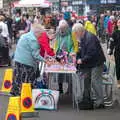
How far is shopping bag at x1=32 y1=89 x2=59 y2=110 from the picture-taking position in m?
10.8

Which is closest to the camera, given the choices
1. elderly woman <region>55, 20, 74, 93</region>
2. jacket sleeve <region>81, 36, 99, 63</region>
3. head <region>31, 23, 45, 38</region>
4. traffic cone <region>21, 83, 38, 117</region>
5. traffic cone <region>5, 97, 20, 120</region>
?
traffic cone <region>5, 97, 20, 120</region>

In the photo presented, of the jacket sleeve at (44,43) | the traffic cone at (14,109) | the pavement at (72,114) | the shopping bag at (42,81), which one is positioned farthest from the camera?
the shopping bag at (42,81)

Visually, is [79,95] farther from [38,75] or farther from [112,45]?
[112,45]

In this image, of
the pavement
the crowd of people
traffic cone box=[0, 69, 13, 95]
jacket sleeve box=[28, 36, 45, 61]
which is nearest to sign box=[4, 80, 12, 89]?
traffic cone box=[0, 69, 13, 95]

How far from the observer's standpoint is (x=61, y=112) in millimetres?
10602

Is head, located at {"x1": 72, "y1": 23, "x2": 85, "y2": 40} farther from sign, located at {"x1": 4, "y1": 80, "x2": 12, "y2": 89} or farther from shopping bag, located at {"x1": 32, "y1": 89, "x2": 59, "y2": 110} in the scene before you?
sign, located at {"x1": 4, "y1": 80, "x2": 12, "y2": 89}

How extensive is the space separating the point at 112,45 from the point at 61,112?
3.30 metres

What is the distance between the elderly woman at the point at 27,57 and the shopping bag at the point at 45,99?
2.12ft

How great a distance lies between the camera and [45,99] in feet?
35.5

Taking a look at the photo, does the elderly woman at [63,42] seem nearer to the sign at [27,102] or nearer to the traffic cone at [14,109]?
the sign at [27,102]

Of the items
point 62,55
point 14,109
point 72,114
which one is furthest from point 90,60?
point 14,109

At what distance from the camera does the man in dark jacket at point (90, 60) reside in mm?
10680

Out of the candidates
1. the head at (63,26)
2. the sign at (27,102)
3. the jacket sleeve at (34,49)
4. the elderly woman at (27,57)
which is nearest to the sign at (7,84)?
the elderly woman at (27,57)

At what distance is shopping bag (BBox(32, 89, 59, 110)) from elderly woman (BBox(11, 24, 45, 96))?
2.12 ft
